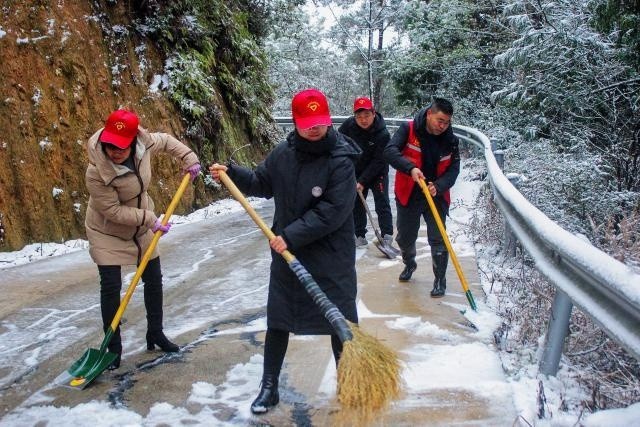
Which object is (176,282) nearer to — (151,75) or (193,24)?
(151,75)

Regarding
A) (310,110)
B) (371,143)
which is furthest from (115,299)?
(371,143)

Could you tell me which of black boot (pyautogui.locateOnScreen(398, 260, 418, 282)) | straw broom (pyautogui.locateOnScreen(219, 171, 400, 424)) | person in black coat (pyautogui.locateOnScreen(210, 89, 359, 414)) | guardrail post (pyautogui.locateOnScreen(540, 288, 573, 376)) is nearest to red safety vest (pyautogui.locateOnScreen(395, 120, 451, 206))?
black boot (pyautogui.locateOnScreen(398, 260, 418, 282))

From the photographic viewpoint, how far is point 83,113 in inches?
339

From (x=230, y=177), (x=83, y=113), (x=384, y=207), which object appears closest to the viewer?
(x=230, y=177)

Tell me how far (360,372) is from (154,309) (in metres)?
1.97

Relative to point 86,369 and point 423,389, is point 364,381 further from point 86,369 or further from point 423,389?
point 86,369

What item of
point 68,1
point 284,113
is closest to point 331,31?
point 284,113

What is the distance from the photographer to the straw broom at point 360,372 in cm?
307

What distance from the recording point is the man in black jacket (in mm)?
7422

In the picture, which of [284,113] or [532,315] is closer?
[532,315]

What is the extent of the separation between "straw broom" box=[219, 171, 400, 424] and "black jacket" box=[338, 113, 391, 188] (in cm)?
433

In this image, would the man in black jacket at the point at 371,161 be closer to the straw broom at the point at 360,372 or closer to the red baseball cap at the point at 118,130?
the red baseball cap at the point at 118,130

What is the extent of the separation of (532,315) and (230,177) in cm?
242

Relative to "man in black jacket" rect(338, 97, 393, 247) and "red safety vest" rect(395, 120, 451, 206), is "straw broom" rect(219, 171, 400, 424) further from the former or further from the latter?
"man in black jacket" rect(338, 97, 393, 247)
